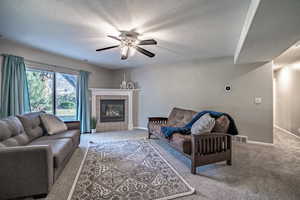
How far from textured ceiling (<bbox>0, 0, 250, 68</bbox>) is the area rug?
2.35m

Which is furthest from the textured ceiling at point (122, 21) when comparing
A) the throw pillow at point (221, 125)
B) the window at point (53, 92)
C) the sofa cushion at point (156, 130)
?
the sofa cushion at point (156, 130)

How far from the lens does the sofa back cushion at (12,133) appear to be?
1.77 metres

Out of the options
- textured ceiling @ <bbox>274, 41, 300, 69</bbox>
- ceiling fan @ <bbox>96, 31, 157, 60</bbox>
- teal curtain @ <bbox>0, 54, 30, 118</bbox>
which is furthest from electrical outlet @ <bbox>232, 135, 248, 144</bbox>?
teal curtain @ <bbox>0, 54, 30, 118</bbox>

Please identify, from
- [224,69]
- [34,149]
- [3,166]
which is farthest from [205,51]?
[3,166]

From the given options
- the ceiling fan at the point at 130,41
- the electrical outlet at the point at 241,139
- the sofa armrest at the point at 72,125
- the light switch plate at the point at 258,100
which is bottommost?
the electrical outlet at the point at 241,139

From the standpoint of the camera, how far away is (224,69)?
12.7ft

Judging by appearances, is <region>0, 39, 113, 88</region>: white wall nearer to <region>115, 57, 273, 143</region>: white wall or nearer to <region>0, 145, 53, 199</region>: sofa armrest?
<region>115, 57, 273, 143</region>: white wall

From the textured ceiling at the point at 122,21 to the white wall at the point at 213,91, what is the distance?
991 mm

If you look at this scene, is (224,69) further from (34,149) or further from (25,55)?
(25,55)

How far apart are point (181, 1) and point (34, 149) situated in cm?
246

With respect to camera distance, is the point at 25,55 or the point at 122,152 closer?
the point at 122,152

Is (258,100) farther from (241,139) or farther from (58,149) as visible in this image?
(58,149)

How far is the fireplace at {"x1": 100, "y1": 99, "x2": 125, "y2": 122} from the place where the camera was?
490 cm

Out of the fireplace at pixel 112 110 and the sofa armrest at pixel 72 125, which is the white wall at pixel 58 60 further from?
the sofa armrest at pixel 72 125
